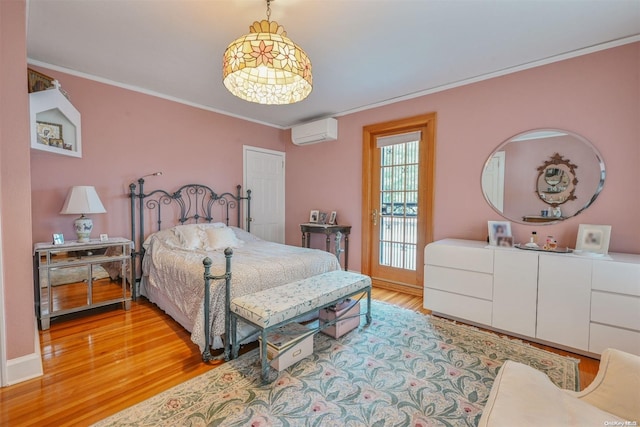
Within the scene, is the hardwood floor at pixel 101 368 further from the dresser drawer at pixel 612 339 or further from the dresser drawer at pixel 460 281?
the dresser drawer at pixel 460 281

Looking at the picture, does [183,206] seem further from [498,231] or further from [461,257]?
[498,231]

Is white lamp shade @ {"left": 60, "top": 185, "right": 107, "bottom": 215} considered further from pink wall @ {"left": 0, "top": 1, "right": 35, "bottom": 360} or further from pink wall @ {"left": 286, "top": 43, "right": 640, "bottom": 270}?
pink wall @ {"left": 286, "top": 43, "right": 640, "bottom": 270}

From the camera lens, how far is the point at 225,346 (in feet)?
6.84

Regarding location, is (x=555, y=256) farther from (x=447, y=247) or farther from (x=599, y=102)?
(x=599, y=102)

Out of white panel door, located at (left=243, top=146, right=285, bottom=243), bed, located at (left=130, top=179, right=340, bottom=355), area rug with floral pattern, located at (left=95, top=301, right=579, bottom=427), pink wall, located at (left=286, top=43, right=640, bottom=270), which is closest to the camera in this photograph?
area rug with floral pattern, located at (left=95, top=301, right=579, bottom=427)

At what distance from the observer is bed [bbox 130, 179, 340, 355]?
86.5 inches

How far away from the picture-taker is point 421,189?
3.60 m

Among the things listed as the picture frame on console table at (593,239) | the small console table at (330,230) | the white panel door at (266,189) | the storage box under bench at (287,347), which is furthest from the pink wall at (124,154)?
the picture frame on console table at (593,239)

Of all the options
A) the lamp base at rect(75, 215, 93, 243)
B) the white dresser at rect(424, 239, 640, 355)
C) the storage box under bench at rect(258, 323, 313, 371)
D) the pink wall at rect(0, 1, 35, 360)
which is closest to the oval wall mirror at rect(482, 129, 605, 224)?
the white dresser at rect(424, 239, 640, 355)

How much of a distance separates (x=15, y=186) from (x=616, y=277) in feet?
13.6

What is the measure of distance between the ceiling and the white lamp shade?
1252 mm

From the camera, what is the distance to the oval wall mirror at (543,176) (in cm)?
249

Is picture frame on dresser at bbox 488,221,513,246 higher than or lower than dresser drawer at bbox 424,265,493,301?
higher

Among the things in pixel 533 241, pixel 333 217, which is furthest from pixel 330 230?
pixel 533 241
